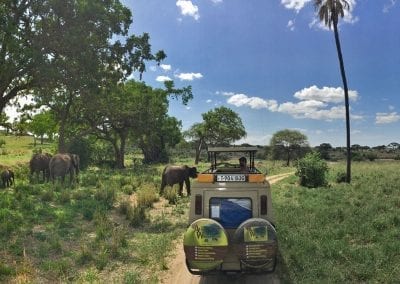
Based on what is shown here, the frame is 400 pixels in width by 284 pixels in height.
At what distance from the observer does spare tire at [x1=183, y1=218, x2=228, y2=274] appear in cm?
762

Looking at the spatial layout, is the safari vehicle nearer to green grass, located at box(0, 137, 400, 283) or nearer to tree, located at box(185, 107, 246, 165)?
green grass, located at box(0, 137, 400, 283)

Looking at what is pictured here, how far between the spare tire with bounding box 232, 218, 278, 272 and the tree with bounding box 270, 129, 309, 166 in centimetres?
8405

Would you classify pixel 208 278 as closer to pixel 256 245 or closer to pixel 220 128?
pixel 256 245

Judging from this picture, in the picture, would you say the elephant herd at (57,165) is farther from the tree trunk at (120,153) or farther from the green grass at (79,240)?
the tree trunk at (120,153)

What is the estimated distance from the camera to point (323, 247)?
10.9 meters

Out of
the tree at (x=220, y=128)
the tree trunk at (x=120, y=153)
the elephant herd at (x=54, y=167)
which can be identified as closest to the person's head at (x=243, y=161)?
the elephant herd at (x=54, y=167)

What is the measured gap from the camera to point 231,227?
8.67 metres

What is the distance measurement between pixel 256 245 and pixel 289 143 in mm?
86366

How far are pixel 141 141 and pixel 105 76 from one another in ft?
126

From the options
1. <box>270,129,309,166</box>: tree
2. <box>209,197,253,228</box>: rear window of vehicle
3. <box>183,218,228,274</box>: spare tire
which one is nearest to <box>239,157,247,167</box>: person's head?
<box>209,197,253,228</box>: rear window of vehicle

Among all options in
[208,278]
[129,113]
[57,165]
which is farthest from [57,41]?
[129,113]

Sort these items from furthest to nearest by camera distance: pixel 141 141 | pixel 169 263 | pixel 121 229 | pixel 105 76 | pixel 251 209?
pixel 141 141 < pixel 105 76 < pixel 121 229 < pixel 169 263 < pixel 251 209

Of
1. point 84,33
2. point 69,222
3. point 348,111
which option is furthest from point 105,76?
point 348,111

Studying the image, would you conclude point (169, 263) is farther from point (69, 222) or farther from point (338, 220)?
point (338, 220)
